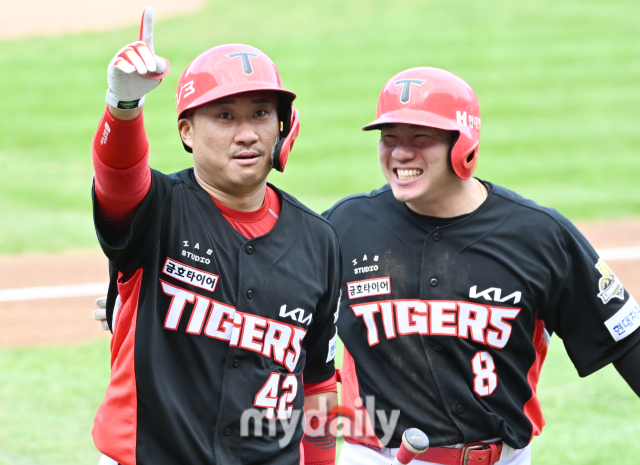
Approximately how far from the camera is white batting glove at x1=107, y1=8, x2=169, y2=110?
2.36 m

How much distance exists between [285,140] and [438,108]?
0.84 metres

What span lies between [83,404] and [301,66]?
1638cm

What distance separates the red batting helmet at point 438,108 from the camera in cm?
345

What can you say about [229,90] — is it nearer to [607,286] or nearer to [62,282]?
[607,286]

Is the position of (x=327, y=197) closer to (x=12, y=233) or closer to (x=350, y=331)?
(x=12, y=233)

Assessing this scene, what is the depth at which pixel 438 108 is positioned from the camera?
3490 millimetres

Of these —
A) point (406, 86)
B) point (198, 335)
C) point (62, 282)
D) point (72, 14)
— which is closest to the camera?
point (198, 335)

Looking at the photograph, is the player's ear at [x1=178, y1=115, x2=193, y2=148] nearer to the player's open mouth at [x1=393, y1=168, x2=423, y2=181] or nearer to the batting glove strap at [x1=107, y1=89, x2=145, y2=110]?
the batting glove strap at [x1=107, y1=89, x2=145, y2=110]

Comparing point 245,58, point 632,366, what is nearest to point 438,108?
point 245,58

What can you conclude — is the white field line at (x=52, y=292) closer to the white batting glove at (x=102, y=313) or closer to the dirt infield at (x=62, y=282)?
the dirt infield at (x=62, y=282)

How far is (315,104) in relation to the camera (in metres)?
19.2

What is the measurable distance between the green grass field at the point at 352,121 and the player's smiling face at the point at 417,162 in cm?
278

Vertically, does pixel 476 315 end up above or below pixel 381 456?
above

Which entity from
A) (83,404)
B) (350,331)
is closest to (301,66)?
(83,404)
